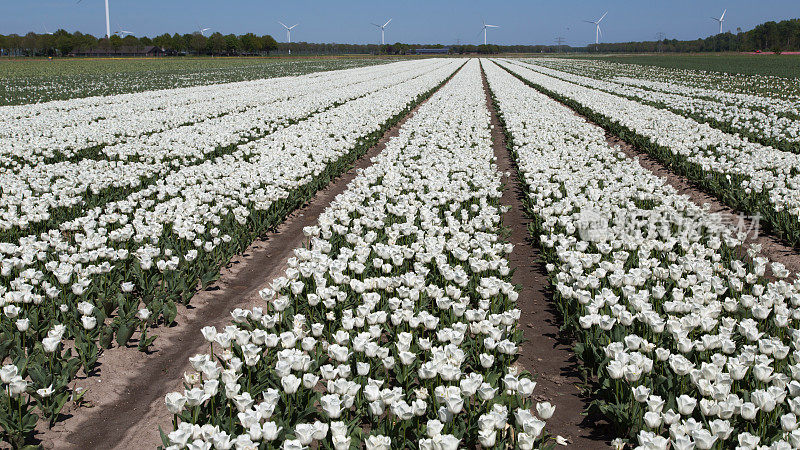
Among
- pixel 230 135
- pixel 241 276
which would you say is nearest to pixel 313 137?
pixel 230 135

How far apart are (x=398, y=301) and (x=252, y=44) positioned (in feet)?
524

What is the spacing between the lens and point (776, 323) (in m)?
4.92

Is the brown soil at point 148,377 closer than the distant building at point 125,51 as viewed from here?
Yes

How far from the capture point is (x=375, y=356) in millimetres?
4625

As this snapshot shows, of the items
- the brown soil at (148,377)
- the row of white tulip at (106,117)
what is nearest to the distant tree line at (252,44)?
the row of white tulip at (106,117)

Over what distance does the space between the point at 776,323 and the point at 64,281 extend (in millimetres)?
6380

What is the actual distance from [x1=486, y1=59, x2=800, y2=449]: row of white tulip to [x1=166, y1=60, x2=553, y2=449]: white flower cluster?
2.35 ft

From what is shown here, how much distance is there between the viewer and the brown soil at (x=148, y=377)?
4.24 m

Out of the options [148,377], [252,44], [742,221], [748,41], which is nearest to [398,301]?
[148,377]

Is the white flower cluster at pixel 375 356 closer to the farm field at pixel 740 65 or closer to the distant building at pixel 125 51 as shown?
the farm field at pixel 740 65

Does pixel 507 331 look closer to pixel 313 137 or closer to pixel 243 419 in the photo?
pixel 243 419

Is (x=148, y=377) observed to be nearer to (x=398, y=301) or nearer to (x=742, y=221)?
(x=398, y=301)

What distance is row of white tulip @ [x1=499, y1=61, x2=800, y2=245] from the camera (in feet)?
29.1

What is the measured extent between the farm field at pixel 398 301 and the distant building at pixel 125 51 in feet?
476
